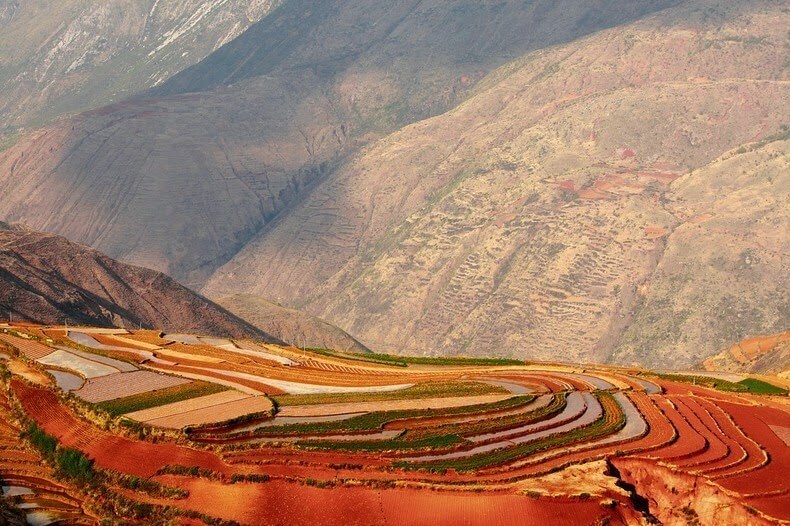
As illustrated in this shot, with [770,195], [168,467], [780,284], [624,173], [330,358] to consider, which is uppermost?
[168,467]

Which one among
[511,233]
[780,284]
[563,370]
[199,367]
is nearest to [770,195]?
[780,284]

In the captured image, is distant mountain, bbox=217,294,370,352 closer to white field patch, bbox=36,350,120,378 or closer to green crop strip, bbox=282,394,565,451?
white field patch, bbox=36,350,120,378

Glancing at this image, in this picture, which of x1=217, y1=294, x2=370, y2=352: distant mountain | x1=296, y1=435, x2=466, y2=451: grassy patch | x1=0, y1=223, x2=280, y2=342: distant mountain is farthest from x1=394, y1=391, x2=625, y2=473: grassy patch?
x1=217, y1=294, x2=370, y2=352: distant mountain

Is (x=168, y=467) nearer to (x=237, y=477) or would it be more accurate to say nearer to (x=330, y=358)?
(x=237, y=477)

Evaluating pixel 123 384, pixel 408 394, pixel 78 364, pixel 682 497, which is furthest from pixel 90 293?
pixel 682 497

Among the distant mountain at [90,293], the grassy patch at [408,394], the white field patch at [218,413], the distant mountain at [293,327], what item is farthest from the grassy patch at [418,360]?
the distant mountain at [293,327]
